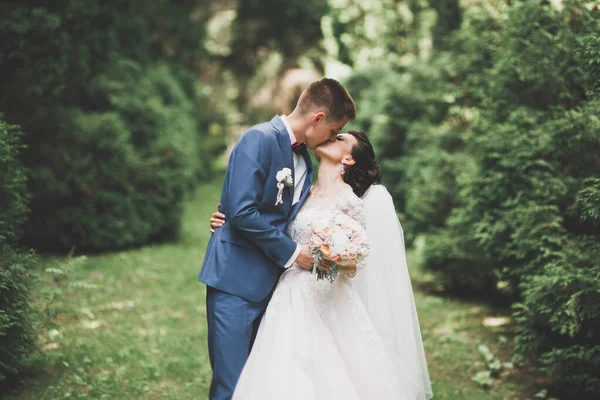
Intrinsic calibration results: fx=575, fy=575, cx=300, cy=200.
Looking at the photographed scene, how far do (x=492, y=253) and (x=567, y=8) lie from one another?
8.95 feet

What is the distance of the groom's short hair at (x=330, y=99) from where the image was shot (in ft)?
11.6

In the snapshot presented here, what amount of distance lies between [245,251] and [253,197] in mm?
364

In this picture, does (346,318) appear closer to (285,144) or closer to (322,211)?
(322,211)

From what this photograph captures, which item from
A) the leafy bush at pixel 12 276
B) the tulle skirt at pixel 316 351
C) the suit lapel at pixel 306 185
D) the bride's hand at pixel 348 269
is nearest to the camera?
the tulle skirt at pixel 316 351

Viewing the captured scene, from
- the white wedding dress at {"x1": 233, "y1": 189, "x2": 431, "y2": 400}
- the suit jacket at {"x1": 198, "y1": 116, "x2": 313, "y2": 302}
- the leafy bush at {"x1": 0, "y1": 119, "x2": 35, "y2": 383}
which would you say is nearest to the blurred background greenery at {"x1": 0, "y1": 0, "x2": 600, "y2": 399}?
the leafy bush at {"x1": 0, "y1": 119, "x2": 35, "y2": 383}

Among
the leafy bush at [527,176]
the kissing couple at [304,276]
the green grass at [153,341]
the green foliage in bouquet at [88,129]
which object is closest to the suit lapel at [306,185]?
the kissing couple at [304,276]

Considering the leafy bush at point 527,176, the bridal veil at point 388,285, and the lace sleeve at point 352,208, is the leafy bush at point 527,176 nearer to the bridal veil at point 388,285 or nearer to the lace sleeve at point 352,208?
the bridal veil at point 388,285

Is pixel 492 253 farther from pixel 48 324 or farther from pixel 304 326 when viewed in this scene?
pixel 48 324

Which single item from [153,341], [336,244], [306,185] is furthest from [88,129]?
[336,244]

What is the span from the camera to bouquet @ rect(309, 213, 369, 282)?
329cm

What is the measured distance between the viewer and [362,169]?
155 inches

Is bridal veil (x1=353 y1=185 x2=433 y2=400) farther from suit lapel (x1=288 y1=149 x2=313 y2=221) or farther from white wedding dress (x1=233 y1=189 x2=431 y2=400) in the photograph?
suit lapel (x1=288 y1=149 x2=313 y2=221)

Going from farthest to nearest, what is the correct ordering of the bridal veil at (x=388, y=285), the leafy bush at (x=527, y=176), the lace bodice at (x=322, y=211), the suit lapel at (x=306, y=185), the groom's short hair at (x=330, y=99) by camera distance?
1. the leafy bush at (x=527, y=176)
2. the bridal veil at (x=388, y=285)
3. the suit lapel at (x=306, y=185)
4. the lace bodice at (x=322, y=211)
5. the groom's short hair at (x=330, y=99)

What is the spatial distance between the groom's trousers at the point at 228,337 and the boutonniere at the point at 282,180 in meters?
0.67
